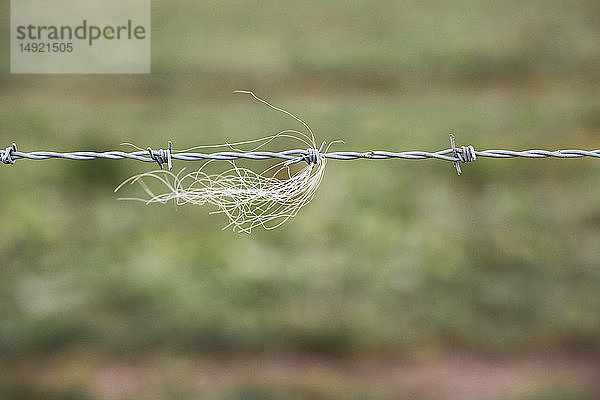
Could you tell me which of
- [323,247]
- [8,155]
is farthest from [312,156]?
[323,247]

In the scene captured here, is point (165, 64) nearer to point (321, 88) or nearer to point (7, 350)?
point (321, 88)

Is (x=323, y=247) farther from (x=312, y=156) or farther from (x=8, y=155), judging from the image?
(x=8, y=155)

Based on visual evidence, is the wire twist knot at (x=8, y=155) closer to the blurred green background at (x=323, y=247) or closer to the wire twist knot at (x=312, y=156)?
the wire twist knot at (x=312, y=156)

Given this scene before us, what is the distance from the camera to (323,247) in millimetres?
4852

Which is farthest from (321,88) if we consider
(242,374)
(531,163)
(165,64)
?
(242,374)

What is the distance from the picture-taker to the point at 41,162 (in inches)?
221

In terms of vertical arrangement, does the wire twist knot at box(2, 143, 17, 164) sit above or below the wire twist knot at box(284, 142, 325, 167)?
above

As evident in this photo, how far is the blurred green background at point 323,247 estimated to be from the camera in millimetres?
4133

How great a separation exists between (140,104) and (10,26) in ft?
7.23

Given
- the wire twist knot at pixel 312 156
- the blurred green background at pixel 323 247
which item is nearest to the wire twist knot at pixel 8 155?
the wire twist knot at pixel 312 156

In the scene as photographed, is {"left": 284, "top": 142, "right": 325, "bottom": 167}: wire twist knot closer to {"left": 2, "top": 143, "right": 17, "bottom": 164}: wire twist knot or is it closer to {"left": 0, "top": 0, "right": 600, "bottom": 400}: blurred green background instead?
{"left": 2, "top": 143, "right": 17, "bottom": 164}: wire twist knot

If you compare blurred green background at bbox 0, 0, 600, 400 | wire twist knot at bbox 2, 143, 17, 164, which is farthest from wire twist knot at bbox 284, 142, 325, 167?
blurred green background at bbox 0, 0, 600, 400

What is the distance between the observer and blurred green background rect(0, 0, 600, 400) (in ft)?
13.6

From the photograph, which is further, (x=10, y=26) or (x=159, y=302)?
(x=10, y=26)
